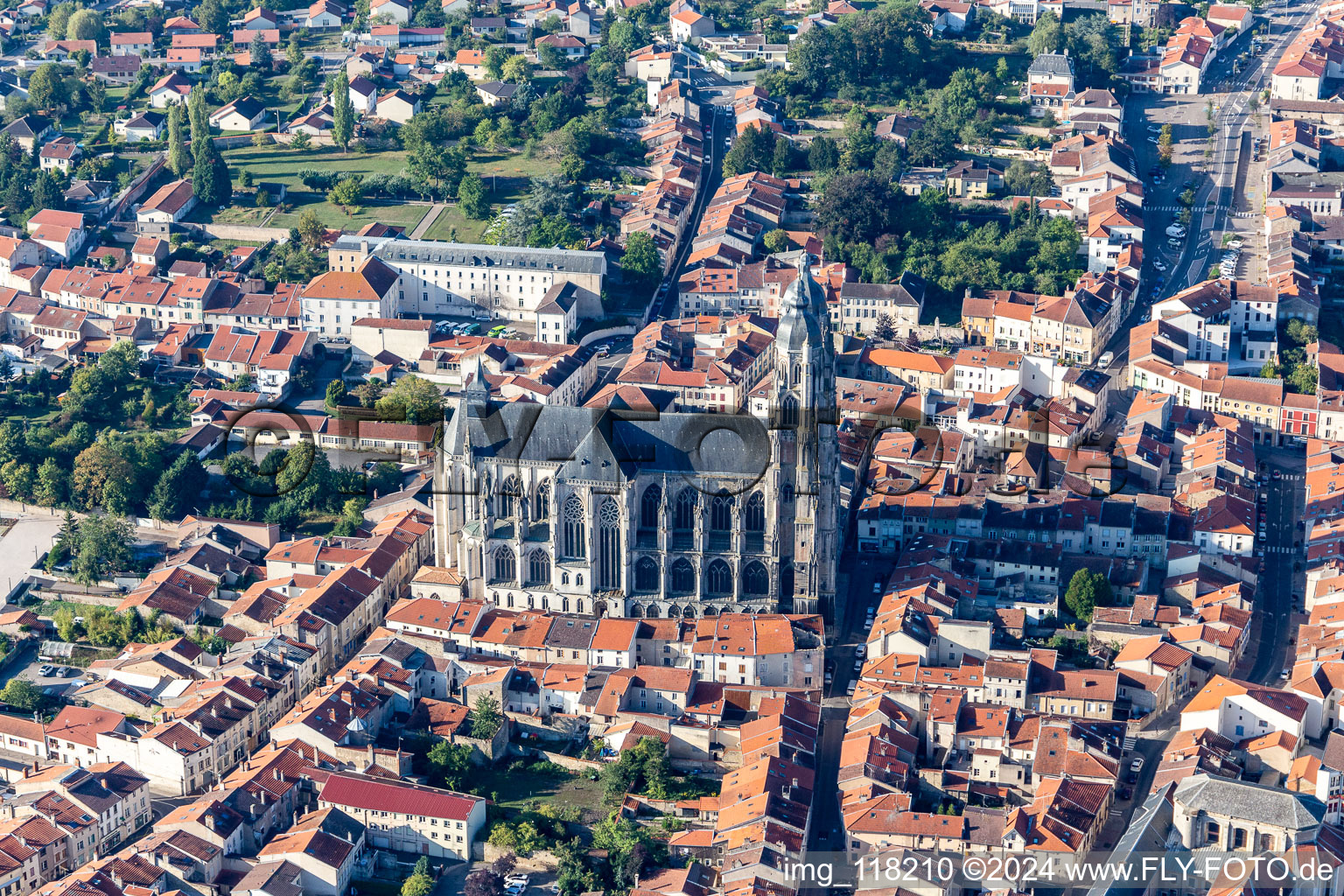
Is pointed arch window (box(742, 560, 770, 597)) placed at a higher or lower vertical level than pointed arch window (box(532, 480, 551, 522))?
lower

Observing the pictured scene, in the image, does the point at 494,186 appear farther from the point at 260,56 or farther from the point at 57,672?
the point at 57,672

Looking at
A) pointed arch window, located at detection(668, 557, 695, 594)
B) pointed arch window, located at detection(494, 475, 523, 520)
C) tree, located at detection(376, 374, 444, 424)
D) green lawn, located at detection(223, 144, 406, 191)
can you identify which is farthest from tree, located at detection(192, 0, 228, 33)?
pointed arch window, located at detection(668, 557, 695, 594)

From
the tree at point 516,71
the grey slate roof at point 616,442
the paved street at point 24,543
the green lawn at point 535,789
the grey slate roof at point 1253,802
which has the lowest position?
the green lawn at point 535,789

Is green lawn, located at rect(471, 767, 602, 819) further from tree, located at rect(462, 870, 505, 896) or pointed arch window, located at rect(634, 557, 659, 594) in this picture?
pointed arch window, located at rect(634, 557, 659, 594)

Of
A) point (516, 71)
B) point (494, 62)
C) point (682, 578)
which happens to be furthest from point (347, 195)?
point (682, 578)

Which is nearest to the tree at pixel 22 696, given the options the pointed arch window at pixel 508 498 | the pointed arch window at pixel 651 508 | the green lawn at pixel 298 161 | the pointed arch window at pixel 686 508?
the pointed arch window at pixel 508 498

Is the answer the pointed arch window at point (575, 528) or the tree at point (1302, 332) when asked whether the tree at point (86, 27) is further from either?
the tree at point (1302, 332)
